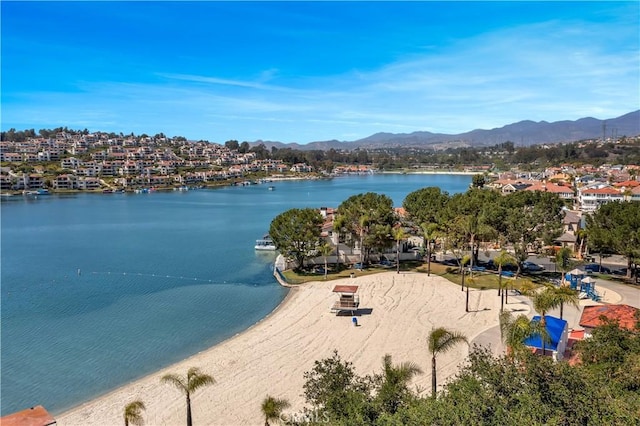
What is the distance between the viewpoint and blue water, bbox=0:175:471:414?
68.6 feet

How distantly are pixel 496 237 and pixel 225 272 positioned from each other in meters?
20.8

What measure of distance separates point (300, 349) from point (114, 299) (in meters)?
16.0

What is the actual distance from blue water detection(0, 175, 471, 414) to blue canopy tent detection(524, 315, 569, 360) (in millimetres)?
14689

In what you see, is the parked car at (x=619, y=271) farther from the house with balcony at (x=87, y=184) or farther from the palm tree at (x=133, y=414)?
the house with balcony at (x=87, y=184)

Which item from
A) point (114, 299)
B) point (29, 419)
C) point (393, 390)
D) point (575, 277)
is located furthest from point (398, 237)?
point (29, 419)

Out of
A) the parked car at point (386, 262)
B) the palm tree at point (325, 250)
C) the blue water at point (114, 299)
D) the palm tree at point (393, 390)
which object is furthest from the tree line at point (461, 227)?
the palm tree at point (393, 390)

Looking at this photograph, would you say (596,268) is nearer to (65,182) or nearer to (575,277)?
(575,277)

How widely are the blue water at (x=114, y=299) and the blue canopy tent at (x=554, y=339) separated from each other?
1469 centimetres

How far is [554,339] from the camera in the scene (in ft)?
60.9

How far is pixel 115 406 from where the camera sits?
1762cm

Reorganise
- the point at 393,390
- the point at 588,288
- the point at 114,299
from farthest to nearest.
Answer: the point at 114,299 → the point at 588,288 → the point at 393,390

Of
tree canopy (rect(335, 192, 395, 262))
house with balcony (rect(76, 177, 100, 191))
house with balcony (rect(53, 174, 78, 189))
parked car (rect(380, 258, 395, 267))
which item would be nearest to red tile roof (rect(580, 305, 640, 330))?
tree canopy (rect(335, 192, 395, 262))

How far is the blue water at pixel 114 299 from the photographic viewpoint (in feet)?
68.6

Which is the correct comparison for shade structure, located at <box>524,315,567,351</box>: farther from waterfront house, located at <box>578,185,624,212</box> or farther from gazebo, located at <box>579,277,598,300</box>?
waterfront house, located at <box>578,185,624,212</box>
